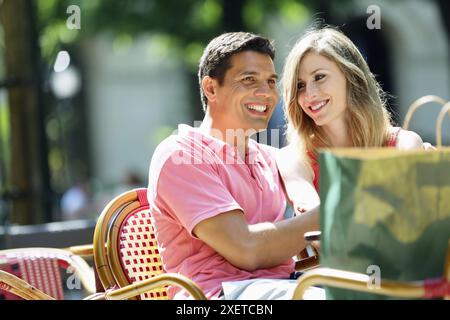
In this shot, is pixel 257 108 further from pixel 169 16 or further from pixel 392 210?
pixel 169 16

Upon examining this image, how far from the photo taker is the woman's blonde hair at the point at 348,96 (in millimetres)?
3877

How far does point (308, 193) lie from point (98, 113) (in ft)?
54.2

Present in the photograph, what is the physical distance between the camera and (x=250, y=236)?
3271 mm

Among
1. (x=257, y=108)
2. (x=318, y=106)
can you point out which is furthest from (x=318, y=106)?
(x=257, y=108)

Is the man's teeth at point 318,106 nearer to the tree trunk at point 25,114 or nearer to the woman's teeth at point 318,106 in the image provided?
the woman's teeth at point 318,106

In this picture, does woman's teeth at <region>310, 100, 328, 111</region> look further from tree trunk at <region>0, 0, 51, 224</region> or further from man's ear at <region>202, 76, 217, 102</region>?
tree trunk at <region>0, 0, 51, 224</region>

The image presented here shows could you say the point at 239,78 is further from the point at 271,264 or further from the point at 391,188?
the point at 391,188

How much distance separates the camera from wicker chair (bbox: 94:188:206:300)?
147 inches

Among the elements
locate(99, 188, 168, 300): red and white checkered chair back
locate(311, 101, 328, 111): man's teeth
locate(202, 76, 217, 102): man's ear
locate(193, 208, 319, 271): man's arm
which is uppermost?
locate(202, 76, 217, 102): man's ear

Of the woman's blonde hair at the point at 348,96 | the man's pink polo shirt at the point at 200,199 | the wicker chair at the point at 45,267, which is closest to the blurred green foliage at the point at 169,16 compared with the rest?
the wicker chair at the point at 45,267

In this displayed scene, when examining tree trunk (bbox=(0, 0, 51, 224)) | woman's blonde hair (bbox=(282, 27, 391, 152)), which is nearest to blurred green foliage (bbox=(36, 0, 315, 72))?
tree trunk (bbox=(0, 0, 51, 224))

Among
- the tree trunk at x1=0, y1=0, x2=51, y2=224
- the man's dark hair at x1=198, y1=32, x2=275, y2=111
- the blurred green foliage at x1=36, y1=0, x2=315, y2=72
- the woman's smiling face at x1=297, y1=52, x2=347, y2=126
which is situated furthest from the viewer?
the blurred green foliage at x1=36, y1=0, x2=315, y2=72

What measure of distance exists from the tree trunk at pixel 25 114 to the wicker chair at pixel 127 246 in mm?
3051
